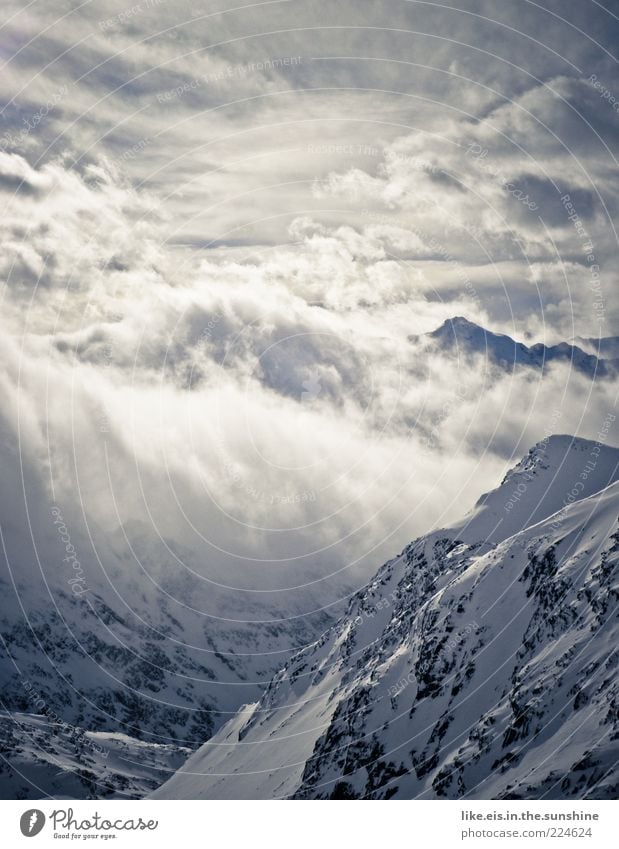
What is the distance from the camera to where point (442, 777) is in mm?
92125

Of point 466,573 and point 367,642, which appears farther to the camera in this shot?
point 367,642

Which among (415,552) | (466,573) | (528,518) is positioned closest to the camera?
(466,573)

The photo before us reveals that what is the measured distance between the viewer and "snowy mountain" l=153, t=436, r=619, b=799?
82.2 m

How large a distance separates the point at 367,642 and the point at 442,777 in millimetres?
89453

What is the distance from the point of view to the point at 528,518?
571 ft

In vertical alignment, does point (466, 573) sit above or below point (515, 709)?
above

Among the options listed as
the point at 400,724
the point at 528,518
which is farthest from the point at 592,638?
the point at 528,518

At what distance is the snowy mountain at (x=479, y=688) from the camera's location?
8219cm

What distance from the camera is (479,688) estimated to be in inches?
4195
